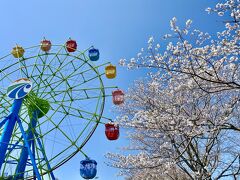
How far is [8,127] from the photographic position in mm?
10680

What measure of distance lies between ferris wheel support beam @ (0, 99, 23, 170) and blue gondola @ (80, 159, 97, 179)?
2.76 m

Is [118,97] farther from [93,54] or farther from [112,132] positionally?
[93,54]

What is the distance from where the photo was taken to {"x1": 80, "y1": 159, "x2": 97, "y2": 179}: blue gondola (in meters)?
10.9

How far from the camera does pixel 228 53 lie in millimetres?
6113

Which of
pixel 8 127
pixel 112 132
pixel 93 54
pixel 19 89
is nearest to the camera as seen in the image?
pixel 8 127

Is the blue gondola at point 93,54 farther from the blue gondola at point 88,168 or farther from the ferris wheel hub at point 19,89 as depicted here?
the blue gondola at point 88,168

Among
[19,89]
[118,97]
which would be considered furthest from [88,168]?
[19,89]

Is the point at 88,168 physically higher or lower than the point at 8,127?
lower

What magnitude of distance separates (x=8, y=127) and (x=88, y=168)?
316cm

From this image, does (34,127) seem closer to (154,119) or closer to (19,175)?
(19,175)

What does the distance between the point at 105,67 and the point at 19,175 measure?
5.79 metres

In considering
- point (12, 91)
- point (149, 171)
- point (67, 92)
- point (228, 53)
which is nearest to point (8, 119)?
point (12, 91)

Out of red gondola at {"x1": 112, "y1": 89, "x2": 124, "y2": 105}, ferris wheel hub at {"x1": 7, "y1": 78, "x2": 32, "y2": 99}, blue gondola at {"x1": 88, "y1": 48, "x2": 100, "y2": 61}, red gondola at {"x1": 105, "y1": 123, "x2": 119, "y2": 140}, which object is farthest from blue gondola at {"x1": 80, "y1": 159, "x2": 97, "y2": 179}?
blue gondola at {"x1": 88, "y1": 48, "x2": 100, "y2": 61}

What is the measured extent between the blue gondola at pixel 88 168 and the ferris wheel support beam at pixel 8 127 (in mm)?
2759
